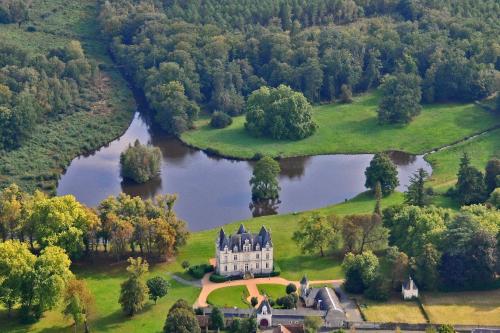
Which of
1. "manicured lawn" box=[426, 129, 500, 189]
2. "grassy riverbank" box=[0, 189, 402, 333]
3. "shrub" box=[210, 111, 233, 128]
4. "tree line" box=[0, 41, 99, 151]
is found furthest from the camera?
"shrub" box=[210, 111, 233, 128]

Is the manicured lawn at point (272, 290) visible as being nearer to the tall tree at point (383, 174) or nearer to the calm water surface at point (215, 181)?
the calm water surface at point (215, 181)

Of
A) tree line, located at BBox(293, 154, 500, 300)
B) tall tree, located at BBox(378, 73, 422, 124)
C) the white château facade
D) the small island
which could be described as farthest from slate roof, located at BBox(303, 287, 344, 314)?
tall tree, located at BBox(378, 73, 422, 124)

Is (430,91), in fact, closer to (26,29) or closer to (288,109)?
(288,109)

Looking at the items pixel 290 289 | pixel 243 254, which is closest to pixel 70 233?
pixel 243 254

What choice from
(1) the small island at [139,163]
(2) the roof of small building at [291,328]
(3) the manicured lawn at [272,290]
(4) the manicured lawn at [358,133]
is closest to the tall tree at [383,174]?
(4) the manicured lawn at [358,133]

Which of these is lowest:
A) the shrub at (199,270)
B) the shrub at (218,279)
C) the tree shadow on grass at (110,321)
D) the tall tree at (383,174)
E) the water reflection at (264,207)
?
the tree shadow on grass at (110,321)

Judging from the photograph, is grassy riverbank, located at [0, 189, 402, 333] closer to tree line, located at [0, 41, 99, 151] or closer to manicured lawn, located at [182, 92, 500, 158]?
manicured lawn, located at [182, 92, 500, 158]

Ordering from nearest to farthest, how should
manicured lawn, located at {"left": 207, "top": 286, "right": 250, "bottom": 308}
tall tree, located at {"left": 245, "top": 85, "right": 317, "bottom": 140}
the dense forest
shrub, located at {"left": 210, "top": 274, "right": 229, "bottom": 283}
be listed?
1. manicured lawn, located at {"left": 207, "top": 286, "right": 250, "bottom": 308}
2. shrub, located at {"left": 210, "top": 274, "right": 229, "bottom": 283}
3. tall tree, located at {"left": 245, "top": 85, "right": 317, "bottom": 140}
4. the dense forest
